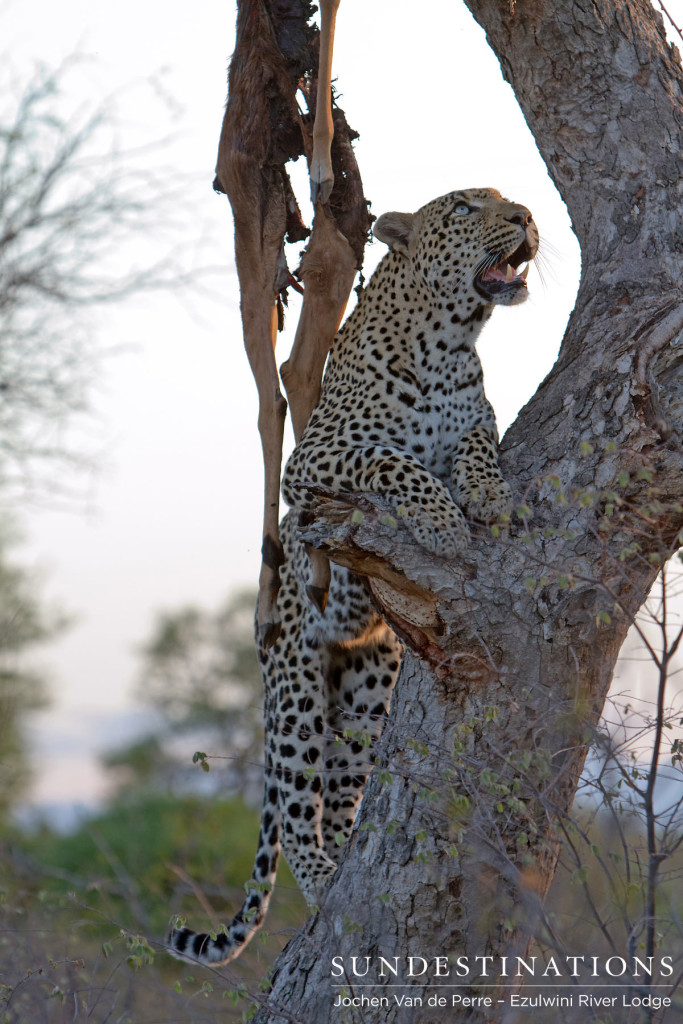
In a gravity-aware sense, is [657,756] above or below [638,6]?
below

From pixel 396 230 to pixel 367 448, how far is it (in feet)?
5.19

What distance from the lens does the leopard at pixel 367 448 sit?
618cm

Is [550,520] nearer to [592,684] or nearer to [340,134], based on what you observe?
[592,684]

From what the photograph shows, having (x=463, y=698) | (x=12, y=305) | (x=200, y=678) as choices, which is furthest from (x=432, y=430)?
(x=200, y=678)

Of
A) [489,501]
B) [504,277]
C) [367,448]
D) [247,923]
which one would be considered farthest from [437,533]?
[247,923]

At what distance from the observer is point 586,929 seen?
15.6 ft

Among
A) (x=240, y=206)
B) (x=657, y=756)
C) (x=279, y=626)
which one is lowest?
(x=657, y=756)

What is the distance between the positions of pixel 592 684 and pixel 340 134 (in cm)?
363

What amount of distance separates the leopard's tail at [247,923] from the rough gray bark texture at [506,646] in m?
0.94

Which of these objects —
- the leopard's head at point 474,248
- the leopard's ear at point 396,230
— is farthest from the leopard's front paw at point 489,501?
the leopard's ear at point 396,230

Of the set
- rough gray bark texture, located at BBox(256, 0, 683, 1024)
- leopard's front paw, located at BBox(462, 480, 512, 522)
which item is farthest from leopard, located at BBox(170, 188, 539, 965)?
rough gray bark texture, located at BBox(256, 0, 683, 1024)

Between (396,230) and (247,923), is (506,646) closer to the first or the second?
(247,923)

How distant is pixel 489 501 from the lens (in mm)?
5379

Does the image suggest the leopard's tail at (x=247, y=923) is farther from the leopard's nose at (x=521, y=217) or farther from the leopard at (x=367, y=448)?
the leopard's nose at (x=521, y=217)
